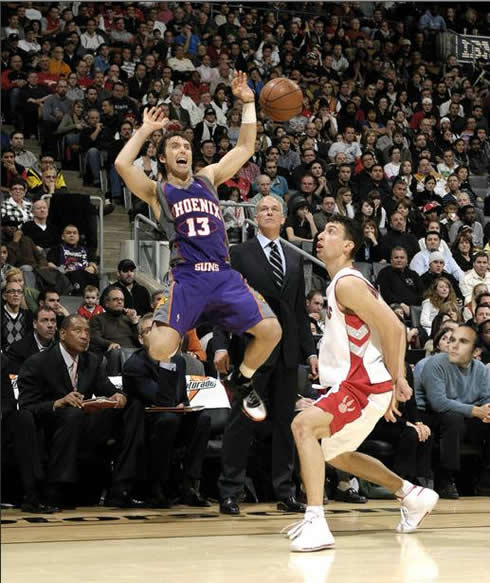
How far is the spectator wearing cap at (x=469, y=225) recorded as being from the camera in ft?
49.6

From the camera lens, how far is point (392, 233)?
45.4 ft

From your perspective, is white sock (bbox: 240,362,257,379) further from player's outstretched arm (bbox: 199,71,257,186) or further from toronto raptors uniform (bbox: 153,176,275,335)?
player's outstretched arm (bbox: 199,71,257,186)

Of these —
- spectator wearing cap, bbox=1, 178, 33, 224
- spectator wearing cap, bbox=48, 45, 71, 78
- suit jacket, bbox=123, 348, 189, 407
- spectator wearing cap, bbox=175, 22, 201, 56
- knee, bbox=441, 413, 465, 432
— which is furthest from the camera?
spectator wearing cap, bbox=175, 22, 201, 56

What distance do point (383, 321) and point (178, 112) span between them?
34.1 ft

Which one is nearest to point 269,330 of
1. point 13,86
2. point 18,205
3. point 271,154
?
point 18,205

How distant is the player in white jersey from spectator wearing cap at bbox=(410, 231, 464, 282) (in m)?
7.64

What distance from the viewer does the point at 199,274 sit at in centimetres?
666

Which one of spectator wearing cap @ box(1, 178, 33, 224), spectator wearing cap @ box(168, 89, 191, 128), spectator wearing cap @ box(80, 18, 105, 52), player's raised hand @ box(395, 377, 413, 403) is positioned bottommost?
player's raised hand @ box(395, 377, 413, 403)

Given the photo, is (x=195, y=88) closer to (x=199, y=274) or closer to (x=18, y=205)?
(x=18, y=205)

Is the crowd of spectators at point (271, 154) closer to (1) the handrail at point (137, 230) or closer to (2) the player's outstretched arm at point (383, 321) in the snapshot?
(1) the handrail at point (137, 230)

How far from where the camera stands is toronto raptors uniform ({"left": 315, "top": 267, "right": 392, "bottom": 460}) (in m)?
5.91

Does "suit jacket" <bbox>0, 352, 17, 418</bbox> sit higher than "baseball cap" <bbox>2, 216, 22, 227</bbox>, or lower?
lower

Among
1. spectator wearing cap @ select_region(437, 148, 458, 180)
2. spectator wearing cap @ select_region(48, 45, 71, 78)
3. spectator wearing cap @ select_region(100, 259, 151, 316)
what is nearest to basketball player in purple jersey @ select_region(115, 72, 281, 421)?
spectator wearing cap @ select_region(100, 259, 151, 316)

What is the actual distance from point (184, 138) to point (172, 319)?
44.5 inches
